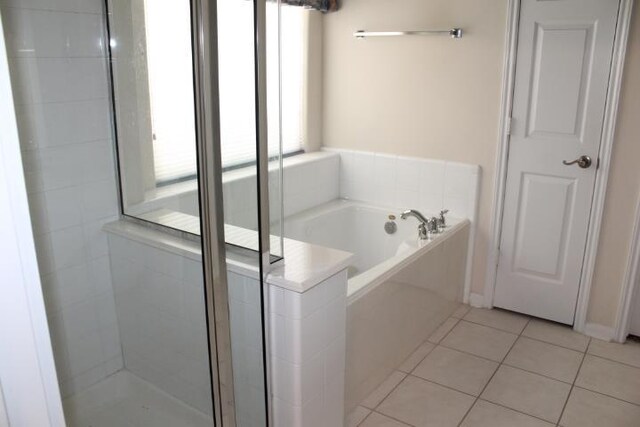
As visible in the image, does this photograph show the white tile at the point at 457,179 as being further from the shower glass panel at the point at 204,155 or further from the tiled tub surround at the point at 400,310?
the shower glass panel at the point at 204,155

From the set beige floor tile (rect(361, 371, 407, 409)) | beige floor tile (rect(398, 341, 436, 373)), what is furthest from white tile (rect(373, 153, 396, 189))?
beige floor tile (rect(361, 371, 407, 409))

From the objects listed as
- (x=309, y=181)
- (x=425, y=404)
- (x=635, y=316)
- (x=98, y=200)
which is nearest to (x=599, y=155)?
(x=635, y=316)

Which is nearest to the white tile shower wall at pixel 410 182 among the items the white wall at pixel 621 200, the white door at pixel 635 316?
the white wall at pixel 621 200

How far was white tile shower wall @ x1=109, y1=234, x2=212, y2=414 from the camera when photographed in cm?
172

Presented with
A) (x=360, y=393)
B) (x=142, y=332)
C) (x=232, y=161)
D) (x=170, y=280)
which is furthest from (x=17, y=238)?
(x=360, y=393)

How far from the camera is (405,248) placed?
2.96 meters

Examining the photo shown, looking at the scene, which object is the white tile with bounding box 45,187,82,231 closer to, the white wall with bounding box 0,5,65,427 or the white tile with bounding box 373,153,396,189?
the white wall with bounding box 0,5,65,427

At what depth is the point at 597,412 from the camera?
2424 mm

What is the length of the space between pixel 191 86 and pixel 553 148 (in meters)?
2.26

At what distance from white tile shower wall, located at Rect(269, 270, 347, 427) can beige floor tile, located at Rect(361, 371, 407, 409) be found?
0.53 meters

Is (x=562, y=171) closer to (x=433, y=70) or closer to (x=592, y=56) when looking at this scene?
(x=592, y=56)

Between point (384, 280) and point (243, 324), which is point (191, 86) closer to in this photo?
point (243, 324)

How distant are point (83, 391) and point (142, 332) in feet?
1.05

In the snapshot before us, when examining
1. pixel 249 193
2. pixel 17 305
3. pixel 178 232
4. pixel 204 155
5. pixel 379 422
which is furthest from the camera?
pixel 379 422
